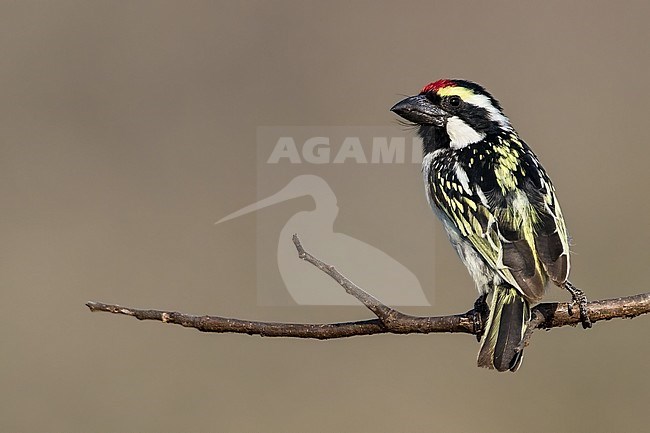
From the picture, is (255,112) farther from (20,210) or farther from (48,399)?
(48,399)

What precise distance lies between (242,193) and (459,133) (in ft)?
12.8

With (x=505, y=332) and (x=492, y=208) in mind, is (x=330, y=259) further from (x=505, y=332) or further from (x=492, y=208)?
(x=505, y=332)

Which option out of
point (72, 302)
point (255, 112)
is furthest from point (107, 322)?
point (255, 112)

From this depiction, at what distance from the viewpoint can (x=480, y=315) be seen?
12.5 feet

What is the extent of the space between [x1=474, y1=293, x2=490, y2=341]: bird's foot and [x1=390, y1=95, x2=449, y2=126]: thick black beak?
85 centimetres

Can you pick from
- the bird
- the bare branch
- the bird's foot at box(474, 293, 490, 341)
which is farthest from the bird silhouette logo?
the bare branch

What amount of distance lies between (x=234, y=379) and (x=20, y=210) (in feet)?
7.95

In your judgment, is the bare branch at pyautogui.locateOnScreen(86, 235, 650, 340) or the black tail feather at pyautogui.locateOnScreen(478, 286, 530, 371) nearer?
the bare branch at pyautogui.locateOnScreen(86, 235, 650, 340)

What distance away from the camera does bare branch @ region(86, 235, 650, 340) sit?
127 inches

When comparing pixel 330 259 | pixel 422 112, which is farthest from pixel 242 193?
pixel 422 112

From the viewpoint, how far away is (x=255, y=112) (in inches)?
337

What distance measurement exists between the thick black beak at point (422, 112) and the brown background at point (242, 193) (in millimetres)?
2309

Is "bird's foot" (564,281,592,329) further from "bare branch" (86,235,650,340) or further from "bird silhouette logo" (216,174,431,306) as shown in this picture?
"bird silhouette logo" (216,174,431,306)

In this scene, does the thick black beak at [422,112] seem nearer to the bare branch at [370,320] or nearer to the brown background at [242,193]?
the bare branch at [370,320]
